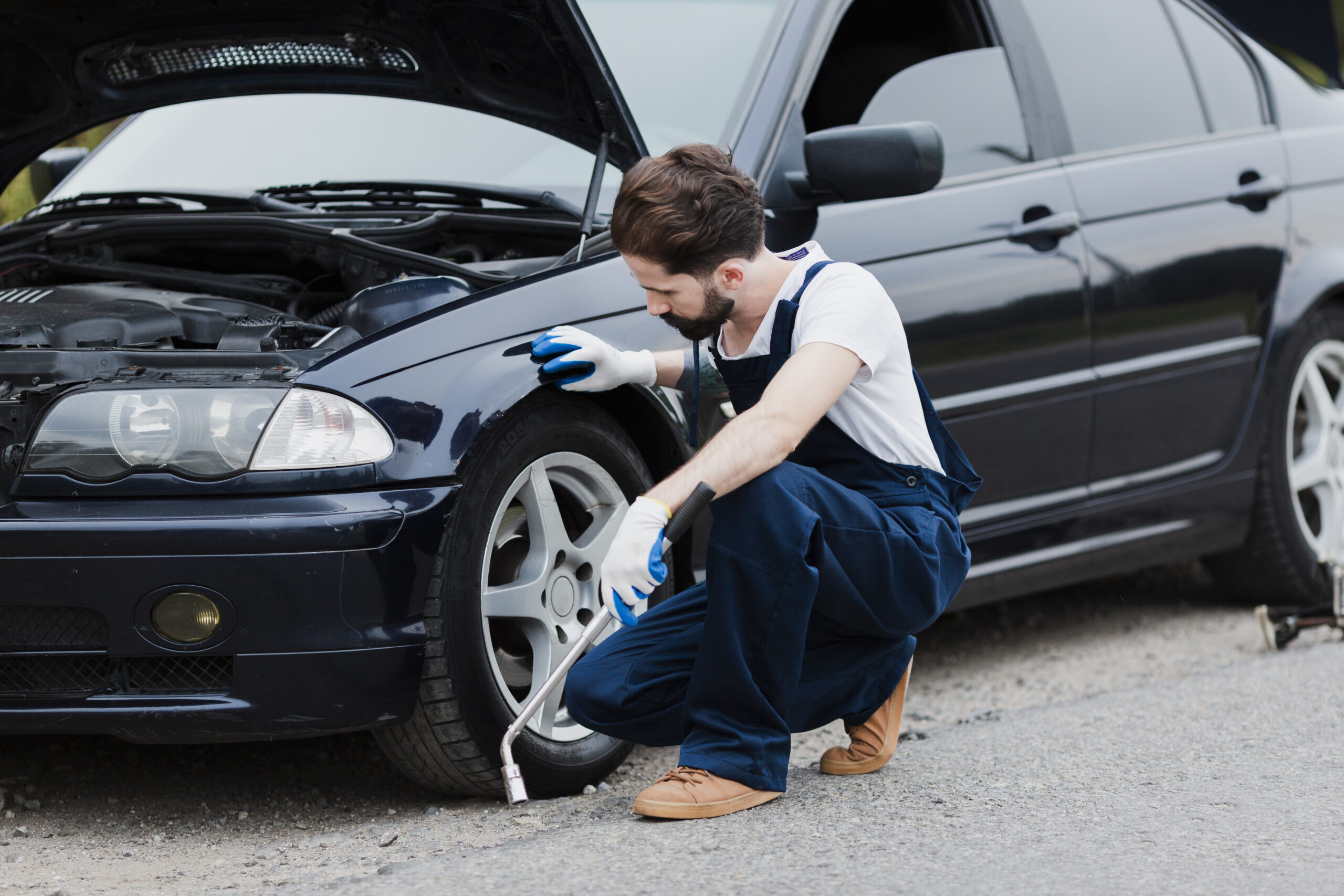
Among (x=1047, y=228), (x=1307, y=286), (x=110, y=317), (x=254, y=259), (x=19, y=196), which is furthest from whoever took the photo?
(x=1307, y=286)

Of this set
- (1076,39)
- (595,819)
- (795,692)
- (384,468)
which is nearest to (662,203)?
(384,468)

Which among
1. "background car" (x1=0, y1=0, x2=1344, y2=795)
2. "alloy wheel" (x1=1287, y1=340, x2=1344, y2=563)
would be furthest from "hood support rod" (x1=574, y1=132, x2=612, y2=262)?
"alloy wheel" (x1=1287, y1=340, x2=1344, y2=563)

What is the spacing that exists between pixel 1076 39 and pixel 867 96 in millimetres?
833

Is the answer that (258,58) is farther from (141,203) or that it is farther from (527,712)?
(527,712)

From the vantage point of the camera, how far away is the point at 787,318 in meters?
2.68

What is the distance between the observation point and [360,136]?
3672mm

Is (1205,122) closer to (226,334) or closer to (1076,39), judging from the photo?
(1076,39)

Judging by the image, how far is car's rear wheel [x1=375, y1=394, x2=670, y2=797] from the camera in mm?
2678

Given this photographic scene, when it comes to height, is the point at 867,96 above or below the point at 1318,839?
above

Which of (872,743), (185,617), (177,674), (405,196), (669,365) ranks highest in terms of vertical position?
(405,196)

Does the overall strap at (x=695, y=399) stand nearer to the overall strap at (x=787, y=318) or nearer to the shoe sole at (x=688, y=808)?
the overall strap at (x=787, y=318)

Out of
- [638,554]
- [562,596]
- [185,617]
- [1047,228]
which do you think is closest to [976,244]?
[1047,228]

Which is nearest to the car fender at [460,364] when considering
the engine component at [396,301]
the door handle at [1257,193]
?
the engine component at [396,301]

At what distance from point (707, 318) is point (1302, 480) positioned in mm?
2675
